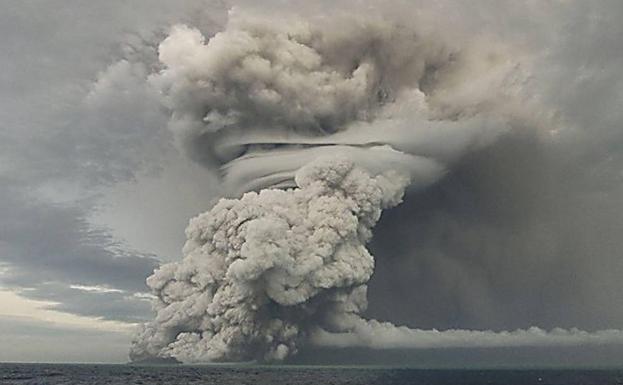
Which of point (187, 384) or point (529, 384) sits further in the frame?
point (529, 384)

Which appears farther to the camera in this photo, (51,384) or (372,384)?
(372,384)

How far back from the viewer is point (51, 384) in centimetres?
7762

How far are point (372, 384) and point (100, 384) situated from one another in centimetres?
3799

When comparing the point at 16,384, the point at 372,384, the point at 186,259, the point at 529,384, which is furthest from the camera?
the point at 529,384

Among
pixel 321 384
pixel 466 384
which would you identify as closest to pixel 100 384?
pixel 321 384

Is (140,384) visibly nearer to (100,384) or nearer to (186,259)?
(100,384)

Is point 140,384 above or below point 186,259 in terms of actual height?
below

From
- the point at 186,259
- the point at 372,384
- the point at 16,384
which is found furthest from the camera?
the point at 186,259

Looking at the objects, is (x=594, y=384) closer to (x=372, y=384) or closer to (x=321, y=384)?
(x=372, y=384)

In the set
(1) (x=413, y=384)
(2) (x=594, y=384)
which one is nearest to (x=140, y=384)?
(1) (x=413, y=384)

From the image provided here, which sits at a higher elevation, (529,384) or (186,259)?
(186,259)

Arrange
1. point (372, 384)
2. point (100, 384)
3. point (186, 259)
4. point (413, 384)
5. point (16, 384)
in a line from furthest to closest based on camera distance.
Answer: point (186, 259), point (413, 384), point (372, 384), point (100, 384), point (16, 384)

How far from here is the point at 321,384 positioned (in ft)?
272

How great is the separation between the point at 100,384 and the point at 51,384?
237 inches
